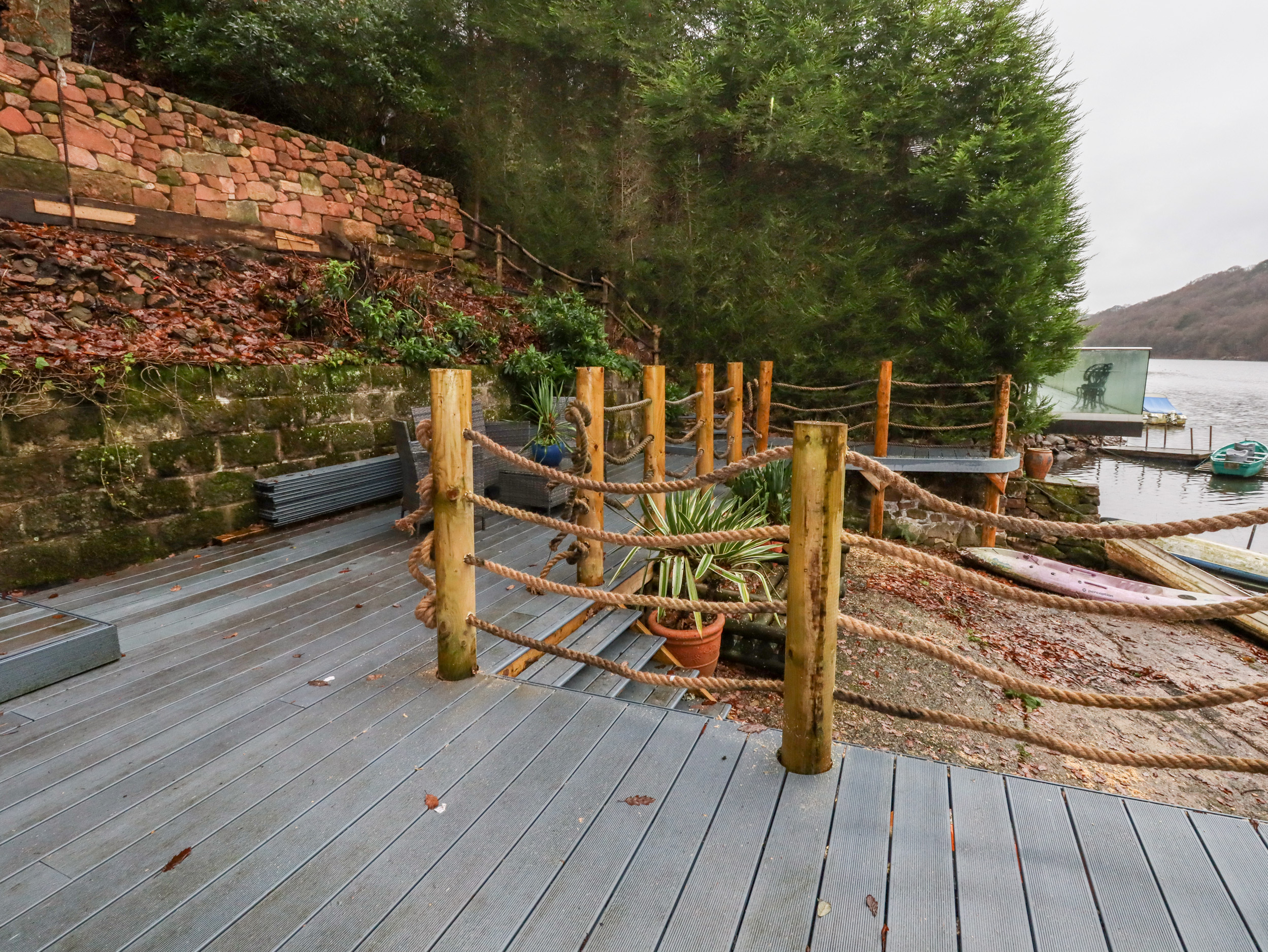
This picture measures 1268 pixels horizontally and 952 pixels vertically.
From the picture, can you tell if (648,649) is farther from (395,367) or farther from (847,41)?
(847,41)

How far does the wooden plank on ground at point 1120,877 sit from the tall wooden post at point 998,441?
5.14 metres

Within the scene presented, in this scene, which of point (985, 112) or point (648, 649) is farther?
point (985, 112)

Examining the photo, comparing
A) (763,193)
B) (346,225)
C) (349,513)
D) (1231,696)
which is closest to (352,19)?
(346,225)

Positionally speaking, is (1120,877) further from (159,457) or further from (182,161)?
(182,161)

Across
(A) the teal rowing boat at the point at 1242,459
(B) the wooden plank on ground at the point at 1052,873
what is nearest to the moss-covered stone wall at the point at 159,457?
(B) the wooden plank on ground at the point at 1052,873

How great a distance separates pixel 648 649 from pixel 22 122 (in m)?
6.15

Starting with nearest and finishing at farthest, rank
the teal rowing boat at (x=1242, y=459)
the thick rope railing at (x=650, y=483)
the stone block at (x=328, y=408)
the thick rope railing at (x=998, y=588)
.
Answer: the thick rope railing at (x=998, y=588) → the thick rope railing at (x=650, y=483) → the stone block at (x=328, y=408) → the teal rowing boat at (x=1242, y=459)

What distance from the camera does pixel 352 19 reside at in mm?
8070

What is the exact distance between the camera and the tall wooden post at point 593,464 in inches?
122

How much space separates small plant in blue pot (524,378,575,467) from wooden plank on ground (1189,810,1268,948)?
394 cm

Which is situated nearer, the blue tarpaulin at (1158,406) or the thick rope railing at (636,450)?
the thick rope railing at (636,450)

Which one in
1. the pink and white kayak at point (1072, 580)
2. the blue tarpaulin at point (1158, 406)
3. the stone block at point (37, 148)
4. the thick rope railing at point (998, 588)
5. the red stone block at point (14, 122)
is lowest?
the pink and white kayak at point (1072, 580)

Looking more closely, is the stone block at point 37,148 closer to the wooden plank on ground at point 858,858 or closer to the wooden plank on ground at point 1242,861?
the wooden plank on ground at point 858,858

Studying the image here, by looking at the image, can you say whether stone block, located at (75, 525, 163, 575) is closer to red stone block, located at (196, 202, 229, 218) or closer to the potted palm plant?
the potted palm plant
